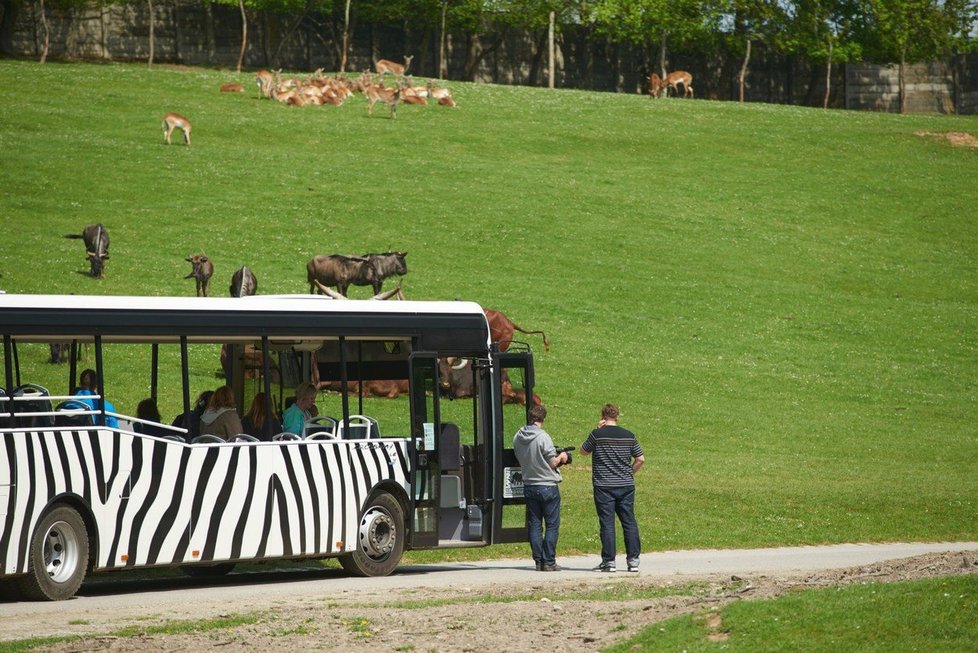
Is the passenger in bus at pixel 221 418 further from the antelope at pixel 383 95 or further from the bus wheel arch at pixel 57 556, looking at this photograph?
the antelope at pixel 383 95

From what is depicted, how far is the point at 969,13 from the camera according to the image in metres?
86.9

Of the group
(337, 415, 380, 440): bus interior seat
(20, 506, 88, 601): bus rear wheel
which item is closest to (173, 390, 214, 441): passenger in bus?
(337, 415, 380, 440): bus interior seat

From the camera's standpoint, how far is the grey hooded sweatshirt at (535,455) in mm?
17391

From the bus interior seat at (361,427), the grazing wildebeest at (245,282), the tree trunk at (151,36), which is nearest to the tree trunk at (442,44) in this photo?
the tree trunk at (151,36)

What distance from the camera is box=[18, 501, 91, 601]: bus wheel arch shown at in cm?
1398

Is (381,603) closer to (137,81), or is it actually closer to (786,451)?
(786,451)

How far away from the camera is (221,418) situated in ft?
52.3

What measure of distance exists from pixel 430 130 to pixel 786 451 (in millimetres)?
33291

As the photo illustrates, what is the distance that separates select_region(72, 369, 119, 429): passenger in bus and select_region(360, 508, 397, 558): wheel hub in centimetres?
321

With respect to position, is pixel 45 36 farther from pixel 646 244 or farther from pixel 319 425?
pixel 319 425

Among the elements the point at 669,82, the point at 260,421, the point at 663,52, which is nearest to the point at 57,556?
the point at 260,421

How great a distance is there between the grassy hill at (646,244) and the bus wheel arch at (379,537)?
404cm

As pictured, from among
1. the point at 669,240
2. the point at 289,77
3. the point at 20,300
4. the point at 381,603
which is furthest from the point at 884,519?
the point at 289,77

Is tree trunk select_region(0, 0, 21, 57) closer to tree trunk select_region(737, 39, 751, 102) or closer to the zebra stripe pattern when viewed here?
tree trunk select_region(737, 39, 751, 102)
